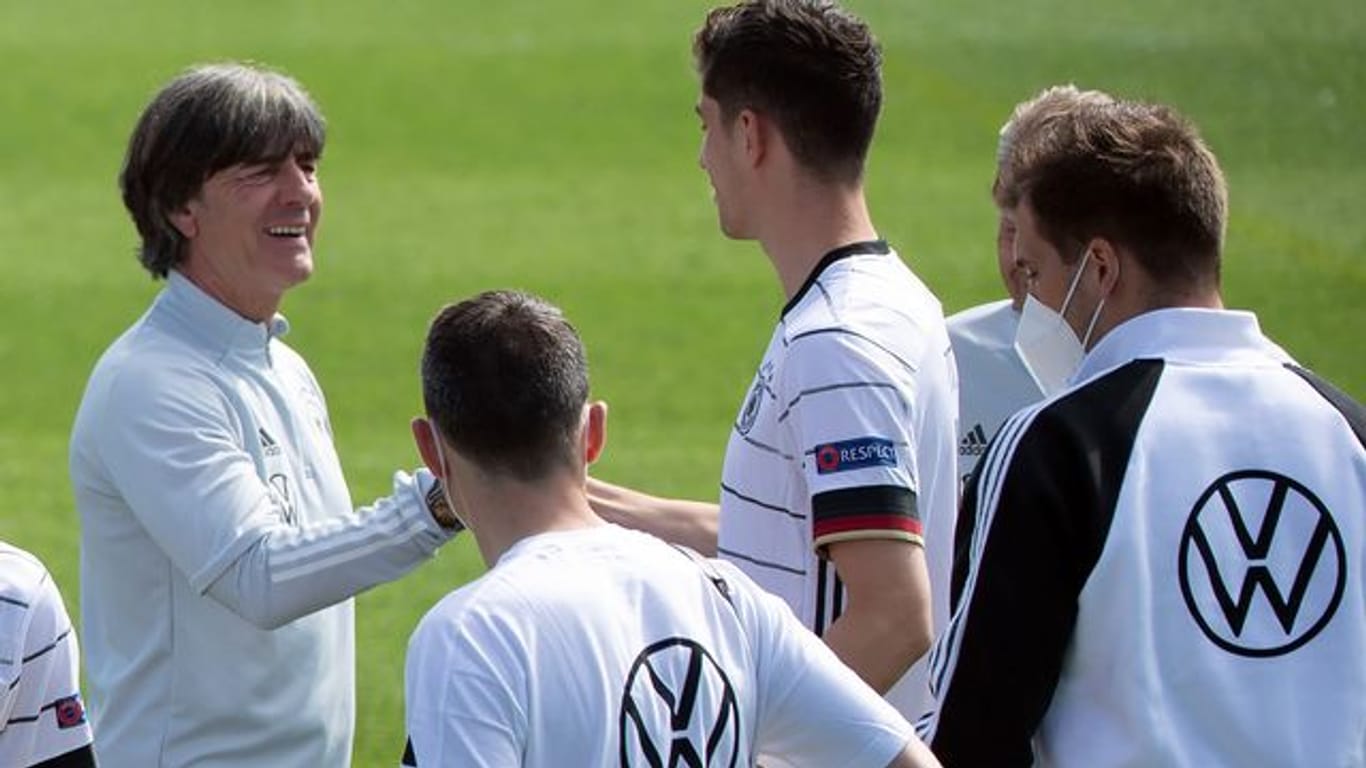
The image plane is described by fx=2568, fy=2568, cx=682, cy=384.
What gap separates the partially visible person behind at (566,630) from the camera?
3213 mm

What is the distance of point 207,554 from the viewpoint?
176 inches

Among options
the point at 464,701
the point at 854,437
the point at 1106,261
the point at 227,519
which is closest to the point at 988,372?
the point at 854,437

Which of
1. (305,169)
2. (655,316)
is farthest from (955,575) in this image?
(655,316)

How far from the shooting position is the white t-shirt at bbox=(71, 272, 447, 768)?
4469 millimetres

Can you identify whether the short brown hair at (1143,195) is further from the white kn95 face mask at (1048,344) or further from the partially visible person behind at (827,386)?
the partially visible person behind at (827,386)

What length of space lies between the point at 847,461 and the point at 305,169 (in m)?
1.43

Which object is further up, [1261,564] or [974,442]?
[1261,564]

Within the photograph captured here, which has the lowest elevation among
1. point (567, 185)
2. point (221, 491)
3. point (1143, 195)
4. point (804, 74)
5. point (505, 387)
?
point (567, 185)

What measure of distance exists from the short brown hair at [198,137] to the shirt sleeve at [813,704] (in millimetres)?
1789

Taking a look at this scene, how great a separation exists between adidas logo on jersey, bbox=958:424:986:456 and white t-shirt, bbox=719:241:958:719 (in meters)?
1.17

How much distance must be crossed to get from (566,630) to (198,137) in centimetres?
186

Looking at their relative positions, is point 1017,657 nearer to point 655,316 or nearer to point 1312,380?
point 1312,380

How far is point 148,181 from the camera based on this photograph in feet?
15.9

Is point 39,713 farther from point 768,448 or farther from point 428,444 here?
point 768,448
